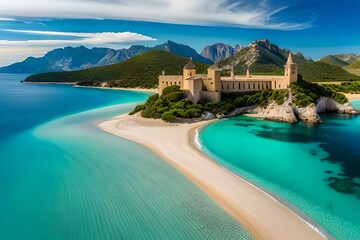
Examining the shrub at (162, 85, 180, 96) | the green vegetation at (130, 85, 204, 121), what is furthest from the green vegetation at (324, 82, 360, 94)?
the green vegetation at (130, 85, 204, 121)

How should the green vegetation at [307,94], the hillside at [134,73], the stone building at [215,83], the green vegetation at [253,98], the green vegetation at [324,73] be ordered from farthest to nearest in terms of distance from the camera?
1. the hillside at [134,73]
2. the green vegetation at [324,73]
3. the green vegetation at [253,98]
4. the stone building at [215,83]
5. the green vegetation at [307,94]

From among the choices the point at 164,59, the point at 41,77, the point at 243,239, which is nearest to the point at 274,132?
the point at 243,239

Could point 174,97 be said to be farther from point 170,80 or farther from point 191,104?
point 170,80

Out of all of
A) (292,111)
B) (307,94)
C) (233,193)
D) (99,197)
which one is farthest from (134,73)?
(233,193)

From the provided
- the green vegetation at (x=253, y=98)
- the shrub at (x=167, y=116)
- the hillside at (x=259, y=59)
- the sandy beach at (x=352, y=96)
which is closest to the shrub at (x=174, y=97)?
the shrub at (x=167, y=116)

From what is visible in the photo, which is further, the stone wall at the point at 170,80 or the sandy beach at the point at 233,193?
the stone wall at the point at 170,80

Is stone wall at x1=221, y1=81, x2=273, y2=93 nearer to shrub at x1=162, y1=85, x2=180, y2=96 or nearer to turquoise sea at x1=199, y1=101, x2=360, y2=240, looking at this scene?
shrub at x1=162, y1=85, x2=180, y2=96

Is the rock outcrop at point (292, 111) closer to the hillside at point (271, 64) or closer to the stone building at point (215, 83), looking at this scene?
the stone building at point (215, 83)
